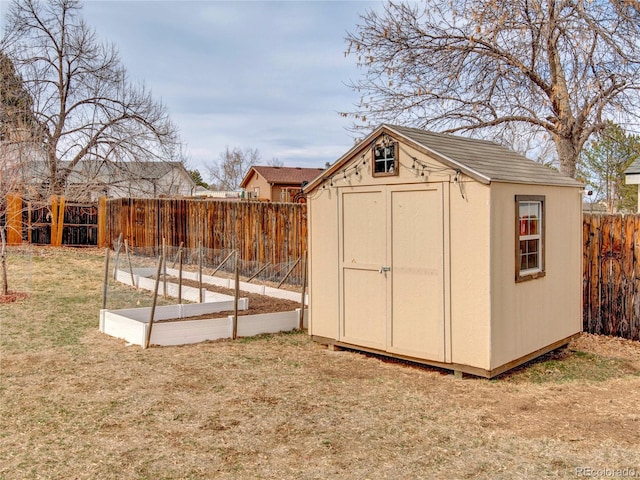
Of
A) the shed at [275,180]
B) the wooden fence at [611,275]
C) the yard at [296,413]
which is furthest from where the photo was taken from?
the shed at [275,180]

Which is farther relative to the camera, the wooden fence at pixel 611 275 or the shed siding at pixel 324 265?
the wooden fence at pixel 611 275

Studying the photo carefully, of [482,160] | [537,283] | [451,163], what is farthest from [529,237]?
[451,163]

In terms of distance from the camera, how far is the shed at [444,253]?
5.34m

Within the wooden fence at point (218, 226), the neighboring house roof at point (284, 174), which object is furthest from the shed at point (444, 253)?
the neighboring house roof at point (284, 174)

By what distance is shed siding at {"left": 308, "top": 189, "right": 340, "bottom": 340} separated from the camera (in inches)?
258

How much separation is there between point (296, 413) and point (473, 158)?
3205 mm

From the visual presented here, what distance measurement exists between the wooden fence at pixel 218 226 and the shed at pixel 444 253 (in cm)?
359

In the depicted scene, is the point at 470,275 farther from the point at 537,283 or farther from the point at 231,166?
the point at 231,166

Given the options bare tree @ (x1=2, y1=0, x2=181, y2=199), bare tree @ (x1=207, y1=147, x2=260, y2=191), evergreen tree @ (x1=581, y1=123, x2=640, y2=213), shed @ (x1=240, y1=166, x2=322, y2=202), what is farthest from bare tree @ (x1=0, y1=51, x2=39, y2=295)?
bare tree @ (x1=207, y1=147, x2=260, y2=191)

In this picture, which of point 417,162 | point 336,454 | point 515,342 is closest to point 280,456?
point 336,454

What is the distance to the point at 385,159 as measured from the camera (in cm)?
605

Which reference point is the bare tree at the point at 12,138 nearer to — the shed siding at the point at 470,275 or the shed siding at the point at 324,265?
the shed siding at the point at 324,265

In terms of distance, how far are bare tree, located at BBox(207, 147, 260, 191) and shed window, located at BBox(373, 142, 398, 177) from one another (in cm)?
4416

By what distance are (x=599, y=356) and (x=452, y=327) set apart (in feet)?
7.23
